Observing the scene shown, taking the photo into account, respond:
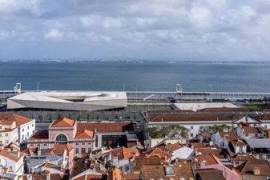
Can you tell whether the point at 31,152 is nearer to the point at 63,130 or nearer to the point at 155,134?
the point at 63,130

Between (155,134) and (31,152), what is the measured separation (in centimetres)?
1626

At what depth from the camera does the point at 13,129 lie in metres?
61.1

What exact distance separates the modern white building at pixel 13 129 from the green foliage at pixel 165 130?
1502 centimetres

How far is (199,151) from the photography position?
43719 millimetres

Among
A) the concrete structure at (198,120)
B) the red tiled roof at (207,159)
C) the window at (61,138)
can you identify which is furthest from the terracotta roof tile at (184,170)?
the concrete structure at (198,120)

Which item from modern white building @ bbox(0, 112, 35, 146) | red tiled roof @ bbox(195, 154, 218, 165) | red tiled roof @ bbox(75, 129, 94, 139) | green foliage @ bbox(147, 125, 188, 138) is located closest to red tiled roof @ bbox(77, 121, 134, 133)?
red tiled roof @ bbox(75, 129, 94, 139)

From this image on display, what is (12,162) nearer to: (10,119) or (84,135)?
(84,135)

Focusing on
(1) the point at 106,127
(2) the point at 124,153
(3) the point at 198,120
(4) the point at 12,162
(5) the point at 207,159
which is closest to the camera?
(5) the point at 207,159

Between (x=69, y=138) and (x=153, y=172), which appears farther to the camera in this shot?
(x=69, y=138)

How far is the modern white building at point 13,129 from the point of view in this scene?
59781 mm

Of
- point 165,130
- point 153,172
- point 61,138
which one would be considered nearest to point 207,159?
point 153,172

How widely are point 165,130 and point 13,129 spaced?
17.1 m

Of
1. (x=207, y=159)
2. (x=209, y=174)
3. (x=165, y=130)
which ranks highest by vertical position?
(x=209, y=174)

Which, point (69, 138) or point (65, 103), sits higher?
point (65, 103)
